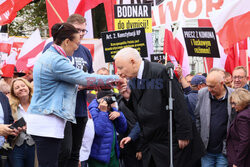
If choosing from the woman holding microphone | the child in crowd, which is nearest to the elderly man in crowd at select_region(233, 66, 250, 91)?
the child in crowd

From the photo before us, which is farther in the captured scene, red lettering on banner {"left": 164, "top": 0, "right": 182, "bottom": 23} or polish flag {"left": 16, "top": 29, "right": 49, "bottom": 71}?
red lettering on banner {"left": 164, "top": 0, "right": 182, "bottom": 23}

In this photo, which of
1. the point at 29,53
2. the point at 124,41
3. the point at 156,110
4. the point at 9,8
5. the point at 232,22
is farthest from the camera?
the point at 9,8

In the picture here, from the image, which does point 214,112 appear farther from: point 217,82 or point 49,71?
point 49,71

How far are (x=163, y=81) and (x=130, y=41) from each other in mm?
3860

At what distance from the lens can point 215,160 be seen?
683 centimetres

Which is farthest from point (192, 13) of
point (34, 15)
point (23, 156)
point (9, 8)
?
point (34, 15)

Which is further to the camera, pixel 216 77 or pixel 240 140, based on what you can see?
pixel 216 77

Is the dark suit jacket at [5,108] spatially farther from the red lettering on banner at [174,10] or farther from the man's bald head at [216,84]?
the red lettering on banner at [174,10]

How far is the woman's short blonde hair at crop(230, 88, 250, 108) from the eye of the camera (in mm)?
6363

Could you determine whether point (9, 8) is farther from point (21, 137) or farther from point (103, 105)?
point (21, 137)

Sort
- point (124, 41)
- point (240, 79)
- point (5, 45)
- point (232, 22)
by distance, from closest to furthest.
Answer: point (240, 79)
point (124, 41)
point (232, 22)
point (5, 45)

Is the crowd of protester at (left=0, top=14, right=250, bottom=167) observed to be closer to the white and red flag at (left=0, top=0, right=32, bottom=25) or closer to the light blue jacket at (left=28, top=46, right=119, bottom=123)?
the light blue jacket at (left=28, top=46, right=119, bottom=123)

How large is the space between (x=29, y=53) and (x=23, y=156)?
17.9 ft

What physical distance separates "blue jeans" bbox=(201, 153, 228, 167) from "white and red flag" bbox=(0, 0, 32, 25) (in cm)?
712
